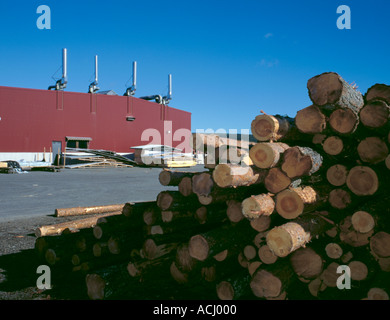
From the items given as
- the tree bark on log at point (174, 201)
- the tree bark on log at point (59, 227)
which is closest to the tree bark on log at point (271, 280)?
the tree bark on log at point (174, 201)

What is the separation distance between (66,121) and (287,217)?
101ft

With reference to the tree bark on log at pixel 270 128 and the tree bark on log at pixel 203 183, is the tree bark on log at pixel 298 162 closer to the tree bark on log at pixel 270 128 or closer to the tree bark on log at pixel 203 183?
the tree bark on log at pixel 270 128

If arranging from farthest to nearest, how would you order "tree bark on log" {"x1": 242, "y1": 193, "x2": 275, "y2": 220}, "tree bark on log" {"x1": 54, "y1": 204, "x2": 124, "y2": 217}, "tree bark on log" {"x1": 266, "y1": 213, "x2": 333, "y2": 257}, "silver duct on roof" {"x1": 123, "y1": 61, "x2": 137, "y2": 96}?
"silver duct on roof" {"x1": 123, "y1": 61, "x2": 137, "y2": 96} → "tree bark on log" {"x1": 54, "y1": 204, "x2": 124, "y2": 217} → "tree bark on log" {"x1": 242, "y1": 193, "x2": 275, "y2": 220} → "tree bark on log" {"x1": 266, "y1": 213, "x2": 333, "y2": 257}

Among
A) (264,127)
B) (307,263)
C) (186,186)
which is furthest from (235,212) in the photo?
(264,127)

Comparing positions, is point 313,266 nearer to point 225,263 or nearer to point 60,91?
point 225,263

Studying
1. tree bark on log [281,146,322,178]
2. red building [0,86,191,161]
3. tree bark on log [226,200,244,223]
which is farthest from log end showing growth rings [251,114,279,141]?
red building [0,86,191,161]

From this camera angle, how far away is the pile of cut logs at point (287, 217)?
3.45 meters

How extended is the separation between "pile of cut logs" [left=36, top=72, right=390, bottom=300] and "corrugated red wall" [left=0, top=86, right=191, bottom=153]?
2840 cm

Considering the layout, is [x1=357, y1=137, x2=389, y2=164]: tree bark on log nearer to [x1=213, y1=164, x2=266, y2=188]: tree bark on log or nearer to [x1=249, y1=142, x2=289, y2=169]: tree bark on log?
[x1=249, y1=142, x2=289, y2=169]: tree bark on log

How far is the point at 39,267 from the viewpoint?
16.7ft

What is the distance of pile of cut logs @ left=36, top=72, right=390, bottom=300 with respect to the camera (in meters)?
3.45

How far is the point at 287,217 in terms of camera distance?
3.50 meters
